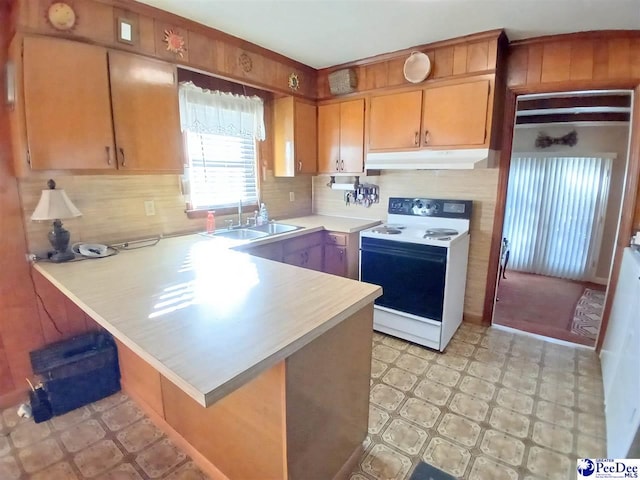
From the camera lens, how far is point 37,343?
2.06 metres

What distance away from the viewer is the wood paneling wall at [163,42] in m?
1.66

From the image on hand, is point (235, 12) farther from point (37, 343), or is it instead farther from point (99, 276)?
point (37, 343)

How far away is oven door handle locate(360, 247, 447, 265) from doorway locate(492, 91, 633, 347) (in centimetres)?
145

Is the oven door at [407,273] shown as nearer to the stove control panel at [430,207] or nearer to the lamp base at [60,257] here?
the stove control panel at [430,207]

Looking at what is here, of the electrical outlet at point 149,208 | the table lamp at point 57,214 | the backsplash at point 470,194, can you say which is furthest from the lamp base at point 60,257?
the backsplash at point 470,194

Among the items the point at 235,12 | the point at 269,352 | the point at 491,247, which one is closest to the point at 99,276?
the point at 269,352

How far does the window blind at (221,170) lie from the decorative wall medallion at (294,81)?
607mm

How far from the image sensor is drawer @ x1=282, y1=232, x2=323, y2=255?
2768 millimetres

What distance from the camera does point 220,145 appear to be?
2900 millimetres

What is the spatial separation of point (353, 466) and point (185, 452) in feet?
2.82

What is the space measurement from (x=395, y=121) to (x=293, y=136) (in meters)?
0.94

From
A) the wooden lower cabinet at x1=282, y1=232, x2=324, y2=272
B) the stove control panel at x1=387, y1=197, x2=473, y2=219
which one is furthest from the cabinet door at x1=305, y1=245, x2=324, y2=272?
the stove control panel at x1=387, y1=197, x2=473, y2=219

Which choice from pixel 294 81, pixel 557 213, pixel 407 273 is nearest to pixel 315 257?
pixel 407 273

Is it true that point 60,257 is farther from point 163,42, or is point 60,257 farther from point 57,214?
point 163,42
